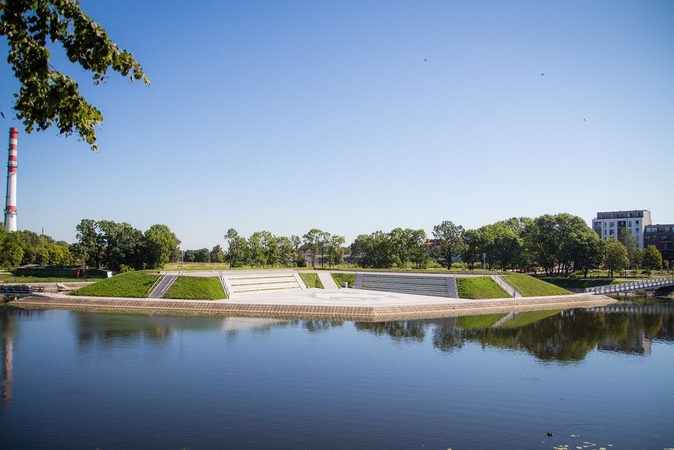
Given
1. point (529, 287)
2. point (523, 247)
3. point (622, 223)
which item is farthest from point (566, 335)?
point (622, 223)

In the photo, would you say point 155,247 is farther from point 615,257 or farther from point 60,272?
point 615,257

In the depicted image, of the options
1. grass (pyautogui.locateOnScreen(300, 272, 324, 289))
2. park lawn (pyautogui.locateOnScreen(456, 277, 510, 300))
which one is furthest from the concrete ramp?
park lawn (pyautogui.locateOnScreen(456, 277, 510, 300))

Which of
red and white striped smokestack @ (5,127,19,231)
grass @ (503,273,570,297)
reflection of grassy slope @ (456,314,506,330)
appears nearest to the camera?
reflection of grassy slope @ (456,314,506,330)

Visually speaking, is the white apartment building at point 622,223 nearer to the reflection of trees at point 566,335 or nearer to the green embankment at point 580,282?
the green embankment at point 580,282

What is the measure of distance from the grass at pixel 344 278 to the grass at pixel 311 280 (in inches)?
71.7

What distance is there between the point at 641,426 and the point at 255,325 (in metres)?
17.9

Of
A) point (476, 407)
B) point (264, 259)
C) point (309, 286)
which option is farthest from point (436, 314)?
point (264, 259)

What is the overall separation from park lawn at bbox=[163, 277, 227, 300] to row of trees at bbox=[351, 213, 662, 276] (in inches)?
1157

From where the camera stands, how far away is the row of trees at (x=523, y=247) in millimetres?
56188

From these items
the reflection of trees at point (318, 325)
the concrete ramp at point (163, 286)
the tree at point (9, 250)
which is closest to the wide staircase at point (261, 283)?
the concrete ramp at point (163, 286)

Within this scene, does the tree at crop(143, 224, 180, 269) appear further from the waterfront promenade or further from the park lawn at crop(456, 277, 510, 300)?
the park lawn at crop(456, 277, 510, 300)

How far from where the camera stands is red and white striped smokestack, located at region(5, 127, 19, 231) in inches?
2366

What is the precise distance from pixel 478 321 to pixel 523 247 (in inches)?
1402

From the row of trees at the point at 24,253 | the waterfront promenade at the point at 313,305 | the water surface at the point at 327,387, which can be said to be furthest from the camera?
the row of trees at the point at 24,253
